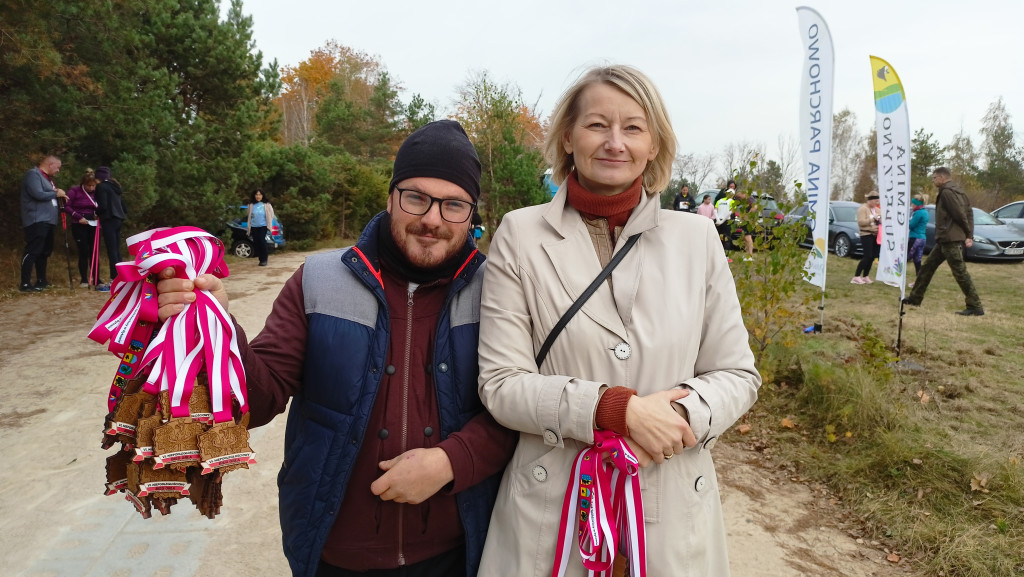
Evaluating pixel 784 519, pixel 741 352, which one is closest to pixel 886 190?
pixel 784 519

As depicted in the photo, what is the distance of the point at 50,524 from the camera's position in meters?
3.11

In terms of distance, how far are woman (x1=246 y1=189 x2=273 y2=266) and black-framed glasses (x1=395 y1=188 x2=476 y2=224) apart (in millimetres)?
11542

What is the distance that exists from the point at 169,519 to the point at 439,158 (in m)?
2.82

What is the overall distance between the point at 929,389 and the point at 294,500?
5386mm

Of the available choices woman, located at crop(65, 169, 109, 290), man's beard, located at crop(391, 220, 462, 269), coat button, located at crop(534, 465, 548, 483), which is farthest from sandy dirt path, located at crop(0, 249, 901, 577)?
woman, located at crop(65, 169, 109, 290)

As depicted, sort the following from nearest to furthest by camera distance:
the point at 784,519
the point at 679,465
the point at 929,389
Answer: the point at 679,465, the point at 784,519, the point at 929,389

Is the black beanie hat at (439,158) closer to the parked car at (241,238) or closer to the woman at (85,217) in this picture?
the woman at (85,217)

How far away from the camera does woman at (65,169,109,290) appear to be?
29.8 feet

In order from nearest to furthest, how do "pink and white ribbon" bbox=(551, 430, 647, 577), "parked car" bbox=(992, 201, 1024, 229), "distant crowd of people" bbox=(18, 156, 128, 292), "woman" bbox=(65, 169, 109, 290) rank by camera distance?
1. "pink and white ribbon" bbox=(551, 430, 647, 577)
2. "distant crowd of people" bbox=(18, 156, 128, 292)
3. "woman" bbox=(65, 169, 109, 290)
4. "parked car" bbox=(992, 201, 1024, 229)

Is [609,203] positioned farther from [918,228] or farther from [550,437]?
[918,228]

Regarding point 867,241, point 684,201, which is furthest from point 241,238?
point 867,241

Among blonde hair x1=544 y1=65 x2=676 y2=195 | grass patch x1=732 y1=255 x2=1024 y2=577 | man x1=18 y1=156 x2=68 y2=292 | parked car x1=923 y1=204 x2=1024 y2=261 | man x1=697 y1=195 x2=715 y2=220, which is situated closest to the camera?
blonde hair x1=544 y1=65 x2=676 y2=195

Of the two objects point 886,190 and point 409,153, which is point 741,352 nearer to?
point 409,153

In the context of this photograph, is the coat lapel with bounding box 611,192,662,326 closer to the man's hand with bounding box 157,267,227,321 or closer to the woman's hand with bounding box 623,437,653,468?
the woman's hand with bounding box 623,437,653,468
